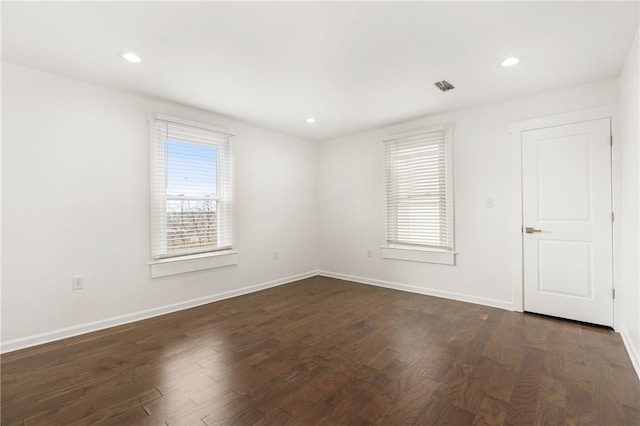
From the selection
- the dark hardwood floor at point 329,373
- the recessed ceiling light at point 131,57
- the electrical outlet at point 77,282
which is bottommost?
the dark hardwood floor at point 329,373

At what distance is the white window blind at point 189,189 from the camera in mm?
3373

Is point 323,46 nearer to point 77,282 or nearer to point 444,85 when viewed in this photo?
point 444,85

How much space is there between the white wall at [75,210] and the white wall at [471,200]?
2.46 meters

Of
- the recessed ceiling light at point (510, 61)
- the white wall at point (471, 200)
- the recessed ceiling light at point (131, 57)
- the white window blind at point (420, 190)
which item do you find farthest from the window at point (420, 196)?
the recessed ceiling light at point (131, 57)

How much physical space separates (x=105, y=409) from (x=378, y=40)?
122 inches

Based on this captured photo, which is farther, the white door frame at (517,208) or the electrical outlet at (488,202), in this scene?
the electrical outlet at (488,202)

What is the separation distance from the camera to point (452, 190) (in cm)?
385

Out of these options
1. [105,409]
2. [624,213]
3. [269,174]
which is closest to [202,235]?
[269,174]

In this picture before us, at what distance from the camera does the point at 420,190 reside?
416 centimetres

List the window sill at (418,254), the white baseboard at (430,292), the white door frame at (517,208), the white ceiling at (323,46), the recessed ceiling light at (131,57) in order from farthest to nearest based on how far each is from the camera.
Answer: the window sill at (418,254) → the white baseboard at (430,292) → the white door frame at (517,208) → the recessed ceiling light at (131,57) → the white ceiling at (323,46)

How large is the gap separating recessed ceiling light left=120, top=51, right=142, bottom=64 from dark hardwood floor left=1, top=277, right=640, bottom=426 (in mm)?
2511

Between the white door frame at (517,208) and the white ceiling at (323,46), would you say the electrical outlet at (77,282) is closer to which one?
the white ceiling at (323,46)

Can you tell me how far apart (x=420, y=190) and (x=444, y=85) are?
60.6 inches

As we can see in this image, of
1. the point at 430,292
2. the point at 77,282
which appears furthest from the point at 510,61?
the point at 77,282
